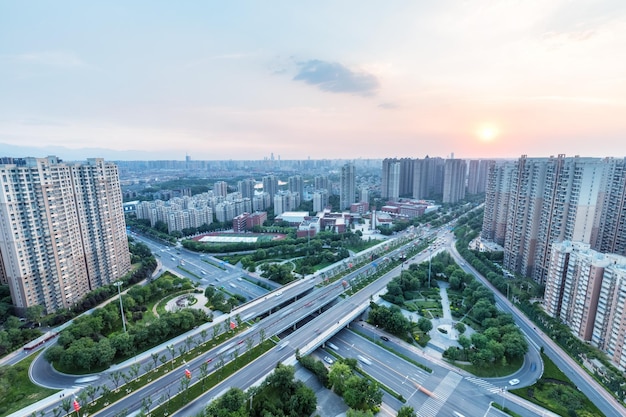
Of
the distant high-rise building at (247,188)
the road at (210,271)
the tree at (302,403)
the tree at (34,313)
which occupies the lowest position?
the road at (210,271)

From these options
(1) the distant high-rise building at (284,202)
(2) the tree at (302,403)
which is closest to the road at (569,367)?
(2) the tree at (302,403)

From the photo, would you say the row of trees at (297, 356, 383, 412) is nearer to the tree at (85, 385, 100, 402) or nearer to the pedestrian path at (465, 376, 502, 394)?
the pedestrian path at (465, 376, 502, 394)

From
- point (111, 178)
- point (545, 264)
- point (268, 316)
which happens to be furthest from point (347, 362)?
point (111, 178)

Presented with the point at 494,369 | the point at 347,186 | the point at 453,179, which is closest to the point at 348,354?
the point at 494,369

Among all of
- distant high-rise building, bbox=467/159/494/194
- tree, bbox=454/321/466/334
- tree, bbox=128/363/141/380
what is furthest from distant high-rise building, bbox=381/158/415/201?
tree, bbox=128/363/141/380

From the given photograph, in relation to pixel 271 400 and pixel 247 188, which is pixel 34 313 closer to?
pixel 271 400

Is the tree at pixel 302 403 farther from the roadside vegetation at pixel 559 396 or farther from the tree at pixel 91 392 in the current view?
the roadside vegetation at pixel 559 396
